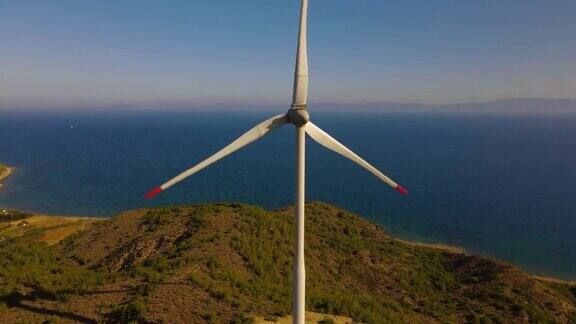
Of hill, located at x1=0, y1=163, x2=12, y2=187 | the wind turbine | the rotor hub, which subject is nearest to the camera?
the rotor hub

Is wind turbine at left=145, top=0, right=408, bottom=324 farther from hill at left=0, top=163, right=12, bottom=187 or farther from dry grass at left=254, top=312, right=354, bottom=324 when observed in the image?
hill at left=0, top=163, right=12, bottom=187

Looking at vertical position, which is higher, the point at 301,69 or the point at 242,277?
the point at 301,69

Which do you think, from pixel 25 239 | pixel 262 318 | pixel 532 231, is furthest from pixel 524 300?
pixel 25 239

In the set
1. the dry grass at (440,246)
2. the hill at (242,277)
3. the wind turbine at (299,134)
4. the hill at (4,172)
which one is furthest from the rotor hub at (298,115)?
the hill at (4,172)

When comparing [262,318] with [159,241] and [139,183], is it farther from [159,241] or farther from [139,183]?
[139,183]

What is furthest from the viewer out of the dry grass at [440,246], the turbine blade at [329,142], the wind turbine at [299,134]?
the dry grass at [440,246]

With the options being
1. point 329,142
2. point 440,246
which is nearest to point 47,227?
point 329,142

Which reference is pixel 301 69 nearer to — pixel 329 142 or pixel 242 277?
pixel 329 142

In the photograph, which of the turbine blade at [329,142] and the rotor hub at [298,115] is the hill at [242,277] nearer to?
the turbine blade at [329,142]


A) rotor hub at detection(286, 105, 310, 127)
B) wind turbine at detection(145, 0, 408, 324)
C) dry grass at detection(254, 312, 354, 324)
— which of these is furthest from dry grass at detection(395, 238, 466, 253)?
rotor hub at detection(286, 105, 310, 127)
